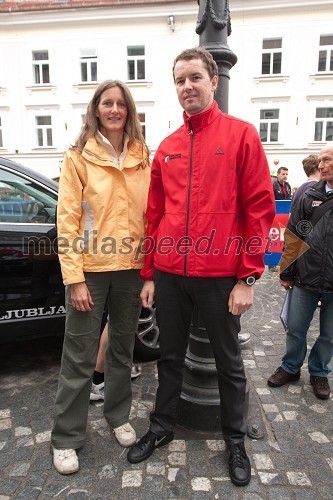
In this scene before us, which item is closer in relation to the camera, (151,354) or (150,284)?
(150,284)

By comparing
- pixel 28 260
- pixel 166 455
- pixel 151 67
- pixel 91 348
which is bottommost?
pixel 166 455

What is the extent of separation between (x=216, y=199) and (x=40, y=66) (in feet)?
68.8

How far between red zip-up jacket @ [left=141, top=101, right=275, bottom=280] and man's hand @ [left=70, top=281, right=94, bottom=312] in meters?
0.46

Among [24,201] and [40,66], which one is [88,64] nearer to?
[40,66]

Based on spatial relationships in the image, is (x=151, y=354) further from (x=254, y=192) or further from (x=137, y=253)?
(x=254, y=192)

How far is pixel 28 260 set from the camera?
9.46 ft

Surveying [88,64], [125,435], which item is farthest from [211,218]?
[88,64]

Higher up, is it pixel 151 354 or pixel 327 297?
pixel 327 297

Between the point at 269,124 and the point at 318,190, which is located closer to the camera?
the point at 318,190

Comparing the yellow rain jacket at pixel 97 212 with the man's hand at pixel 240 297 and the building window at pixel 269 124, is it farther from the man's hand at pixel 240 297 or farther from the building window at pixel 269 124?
the building window at pixel 269 124

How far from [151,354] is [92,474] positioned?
133 centimetres

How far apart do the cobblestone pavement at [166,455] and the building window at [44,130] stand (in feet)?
61.1

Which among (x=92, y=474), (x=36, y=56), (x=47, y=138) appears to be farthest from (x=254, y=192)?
(x=36, y=56)

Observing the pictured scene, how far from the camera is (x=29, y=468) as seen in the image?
2230 mm
